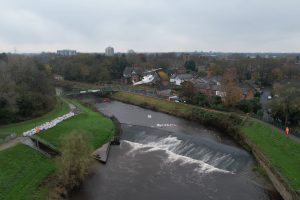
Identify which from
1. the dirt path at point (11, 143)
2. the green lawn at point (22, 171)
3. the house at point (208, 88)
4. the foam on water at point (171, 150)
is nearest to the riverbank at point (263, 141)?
the foam on water at point (171, 150)

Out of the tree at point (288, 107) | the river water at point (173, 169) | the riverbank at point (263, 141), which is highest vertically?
the tree at point (288, 107)

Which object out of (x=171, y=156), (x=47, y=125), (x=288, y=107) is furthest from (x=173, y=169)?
(x=288, y=107)

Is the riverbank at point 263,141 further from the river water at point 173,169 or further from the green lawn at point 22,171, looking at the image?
the green lawn at point 22,171

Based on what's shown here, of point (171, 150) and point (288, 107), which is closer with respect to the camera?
point (171, 150)

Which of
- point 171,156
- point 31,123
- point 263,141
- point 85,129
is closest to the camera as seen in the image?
point 171,156

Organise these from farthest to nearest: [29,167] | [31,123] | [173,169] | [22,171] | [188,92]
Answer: [188,92]
[31,123]
[173,169]
[29,167]
[22,171]

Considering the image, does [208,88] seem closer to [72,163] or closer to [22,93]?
[22,93]

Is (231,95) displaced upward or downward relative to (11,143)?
upward

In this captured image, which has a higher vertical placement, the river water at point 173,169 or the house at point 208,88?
the house at point 208,88
